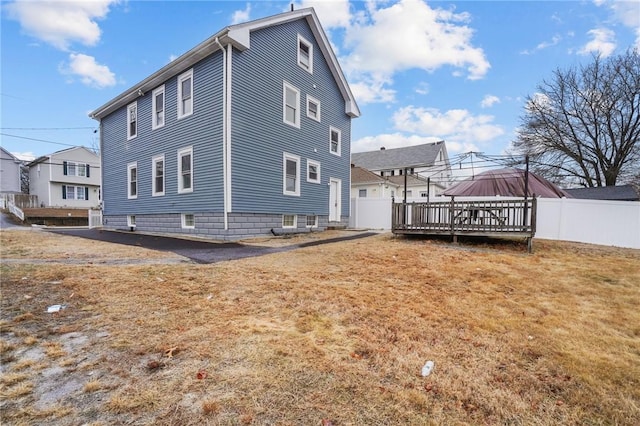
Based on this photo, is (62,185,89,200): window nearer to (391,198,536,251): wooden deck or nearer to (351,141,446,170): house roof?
(351,141,446,170): house roof

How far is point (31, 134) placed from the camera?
24.6 metres

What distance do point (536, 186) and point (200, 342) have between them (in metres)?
10.6

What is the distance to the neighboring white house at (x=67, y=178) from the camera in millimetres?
28984

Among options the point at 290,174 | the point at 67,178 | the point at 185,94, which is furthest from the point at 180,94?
the point at 67,178

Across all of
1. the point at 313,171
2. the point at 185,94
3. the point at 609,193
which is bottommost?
the point at 609,193

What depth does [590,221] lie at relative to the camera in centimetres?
1076

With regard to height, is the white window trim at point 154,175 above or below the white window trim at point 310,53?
below

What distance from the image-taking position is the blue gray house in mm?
10250

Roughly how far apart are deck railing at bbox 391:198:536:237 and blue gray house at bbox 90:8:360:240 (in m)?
4.90

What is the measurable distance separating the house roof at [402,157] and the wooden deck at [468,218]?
24.1m

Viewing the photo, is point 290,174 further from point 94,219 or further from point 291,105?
point 94,219

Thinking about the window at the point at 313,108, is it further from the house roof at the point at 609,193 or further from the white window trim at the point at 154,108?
the house roof at the point at 609,193

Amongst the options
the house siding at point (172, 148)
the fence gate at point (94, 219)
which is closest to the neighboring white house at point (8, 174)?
the fence gate at point (94, 219)

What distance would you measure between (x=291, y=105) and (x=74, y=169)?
2959 centimetres
